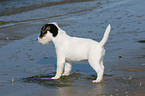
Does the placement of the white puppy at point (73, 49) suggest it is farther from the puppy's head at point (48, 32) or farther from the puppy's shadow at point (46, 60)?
the puppy's shadow at point (46, 60)

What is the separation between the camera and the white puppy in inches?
243

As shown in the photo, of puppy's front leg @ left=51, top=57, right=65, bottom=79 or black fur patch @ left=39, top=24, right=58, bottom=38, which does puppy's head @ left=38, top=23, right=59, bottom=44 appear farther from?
puppy's front leg @ left=51, top=57, right=65, bottom=79

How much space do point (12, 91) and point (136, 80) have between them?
2180 millimetres

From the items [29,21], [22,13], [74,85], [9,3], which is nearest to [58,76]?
[74,85]

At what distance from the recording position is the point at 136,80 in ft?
20.5

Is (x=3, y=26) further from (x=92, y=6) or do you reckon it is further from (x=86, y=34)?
(x=92, y=6)

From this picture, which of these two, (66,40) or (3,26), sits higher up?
(66,40)

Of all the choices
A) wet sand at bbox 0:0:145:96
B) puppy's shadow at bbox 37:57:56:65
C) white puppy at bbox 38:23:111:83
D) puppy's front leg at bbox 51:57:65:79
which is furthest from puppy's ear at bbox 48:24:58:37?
puppy's shadow at bbox 37:57:56:65

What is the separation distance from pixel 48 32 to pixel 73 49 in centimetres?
62

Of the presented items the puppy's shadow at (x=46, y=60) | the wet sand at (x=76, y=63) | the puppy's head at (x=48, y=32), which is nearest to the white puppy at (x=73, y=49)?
the puppy's head at (x=48, y=32)

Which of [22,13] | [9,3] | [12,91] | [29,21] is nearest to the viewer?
[12,91]

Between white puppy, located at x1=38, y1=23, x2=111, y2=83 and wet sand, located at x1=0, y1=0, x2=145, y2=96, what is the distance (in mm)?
276

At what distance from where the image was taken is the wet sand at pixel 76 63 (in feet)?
19.2

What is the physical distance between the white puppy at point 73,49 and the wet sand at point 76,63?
28 centimetres
